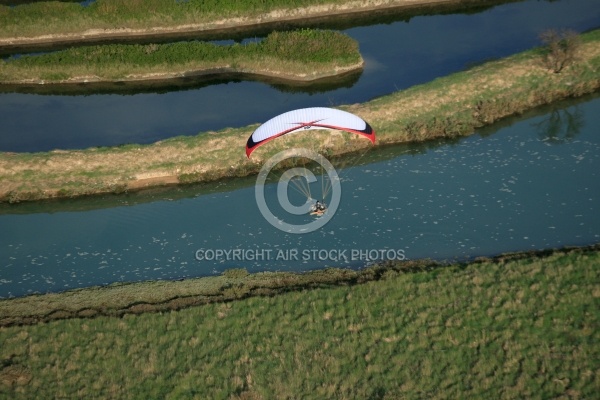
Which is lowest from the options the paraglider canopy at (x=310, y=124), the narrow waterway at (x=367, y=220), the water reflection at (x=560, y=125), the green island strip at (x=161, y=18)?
the narrow waterway at (x=367, y=220)

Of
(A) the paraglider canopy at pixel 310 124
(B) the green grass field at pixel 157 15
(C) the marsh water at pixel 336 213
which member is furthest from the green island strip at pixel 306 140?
(B) the green grass field at pixel 157 15

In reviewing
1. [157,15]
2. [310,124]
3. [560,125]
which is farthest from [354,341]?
[157,15]

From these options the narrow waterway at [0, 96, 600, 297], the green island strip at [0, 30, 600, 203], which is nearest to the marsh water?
the narrow waterway at [0, 96, 600, 297]

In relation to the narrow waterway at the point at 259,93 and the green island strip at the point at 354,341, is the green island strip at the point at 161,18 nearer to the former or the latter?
the narrow waterway at the point at 259,93

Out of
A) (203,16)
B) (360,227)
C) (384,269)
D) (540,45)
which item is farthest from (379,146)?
(203,16)

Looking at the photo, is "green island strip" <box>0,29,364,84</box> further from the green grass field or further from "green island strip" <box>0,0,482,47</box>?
the green grass field

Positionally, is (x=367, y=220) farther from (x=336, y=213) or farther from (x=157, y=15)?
(x=157, y=15)
